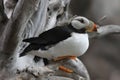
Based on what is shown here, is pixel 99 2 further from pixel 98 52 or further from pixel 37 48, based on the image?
pixel 37 48

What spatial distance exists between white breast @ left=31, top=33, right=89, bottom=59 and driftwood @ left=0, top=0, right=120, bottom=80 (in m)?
0.05

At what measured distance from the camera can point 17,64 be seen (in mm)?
1389

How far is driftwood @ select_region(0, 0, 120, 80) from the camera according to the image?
123 centimetres

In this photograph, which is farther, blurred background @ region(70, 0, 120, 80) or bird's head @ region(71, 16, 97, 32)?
blurred background @ region(70, 0, 120, 80)

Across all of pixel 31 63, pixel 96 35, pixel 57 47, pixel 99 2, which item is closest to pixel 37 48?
pixel 57 47

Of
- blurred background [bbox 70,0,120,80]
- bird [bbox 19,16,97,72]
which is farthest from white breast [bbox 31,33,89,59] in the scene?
blurred background [bbox 70,0,120,80]

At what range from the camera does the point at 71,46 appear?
1.25m

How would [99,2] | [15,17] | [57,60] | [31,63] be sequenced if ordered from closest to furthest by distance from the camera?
1. [15,17]
2. [57,60]
3. [31,63]
4. [99,2]

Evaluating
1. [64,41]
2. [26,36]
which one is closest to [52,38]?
[64,41]

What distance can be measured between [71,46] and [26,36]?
249mm

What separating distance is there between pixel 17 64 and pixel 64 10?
1.44 ft

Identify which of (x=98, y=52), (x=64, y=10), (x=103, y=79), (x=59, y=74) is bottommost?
(x=59, y=74)

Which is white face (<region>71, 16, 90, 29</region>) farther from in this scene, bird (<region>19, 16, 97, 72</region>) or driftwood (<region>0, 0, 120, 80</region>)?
driftwood (<region>0, 0, 120, 80</region>)

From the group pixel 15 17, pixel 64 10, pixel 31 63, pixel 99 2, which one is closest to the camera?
pixel 15 17
